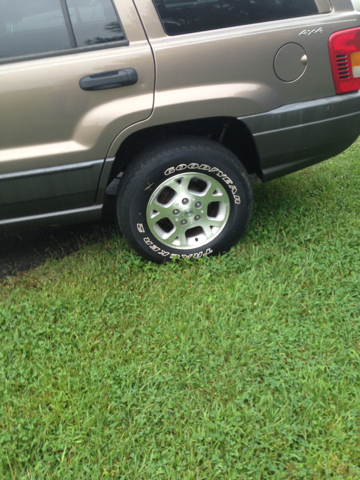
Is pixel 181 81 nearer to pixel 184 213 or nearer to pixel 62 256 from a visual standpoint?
pixel 184 213

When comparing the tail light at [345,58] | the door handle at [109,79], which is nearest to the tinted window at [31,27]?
the door handle at [109,79]

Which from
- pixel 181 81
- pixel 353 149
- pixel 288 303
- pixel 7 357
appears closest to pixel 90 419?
pixel 7 357

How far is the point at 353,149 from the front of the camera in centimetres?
491

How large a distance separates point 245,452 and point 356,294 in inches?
49.5

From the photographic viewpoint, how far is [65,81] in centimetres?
245

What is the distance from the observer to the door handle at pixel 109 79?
246 cm

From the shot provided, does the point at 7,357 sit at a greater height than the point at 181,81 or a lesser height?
lesser

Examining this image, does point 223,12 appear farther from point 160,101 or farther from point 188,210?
point 188,210

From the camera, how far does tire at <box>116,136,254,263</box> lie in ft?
9.08

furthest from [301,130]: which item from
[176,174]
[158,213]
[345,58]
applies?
[158,213]

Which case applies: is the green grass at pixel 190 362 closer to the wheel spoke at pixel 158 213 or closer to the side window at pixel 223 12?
the wheel spoke at pixel 158 213

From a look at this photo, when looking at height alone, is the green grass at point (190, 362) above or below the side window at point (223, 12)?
below

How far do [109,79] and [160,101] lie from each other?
317 millimetres

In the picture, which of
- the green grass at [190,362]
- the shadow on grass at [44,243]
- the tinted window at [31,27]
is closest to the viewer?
the green grass at [190,362]
